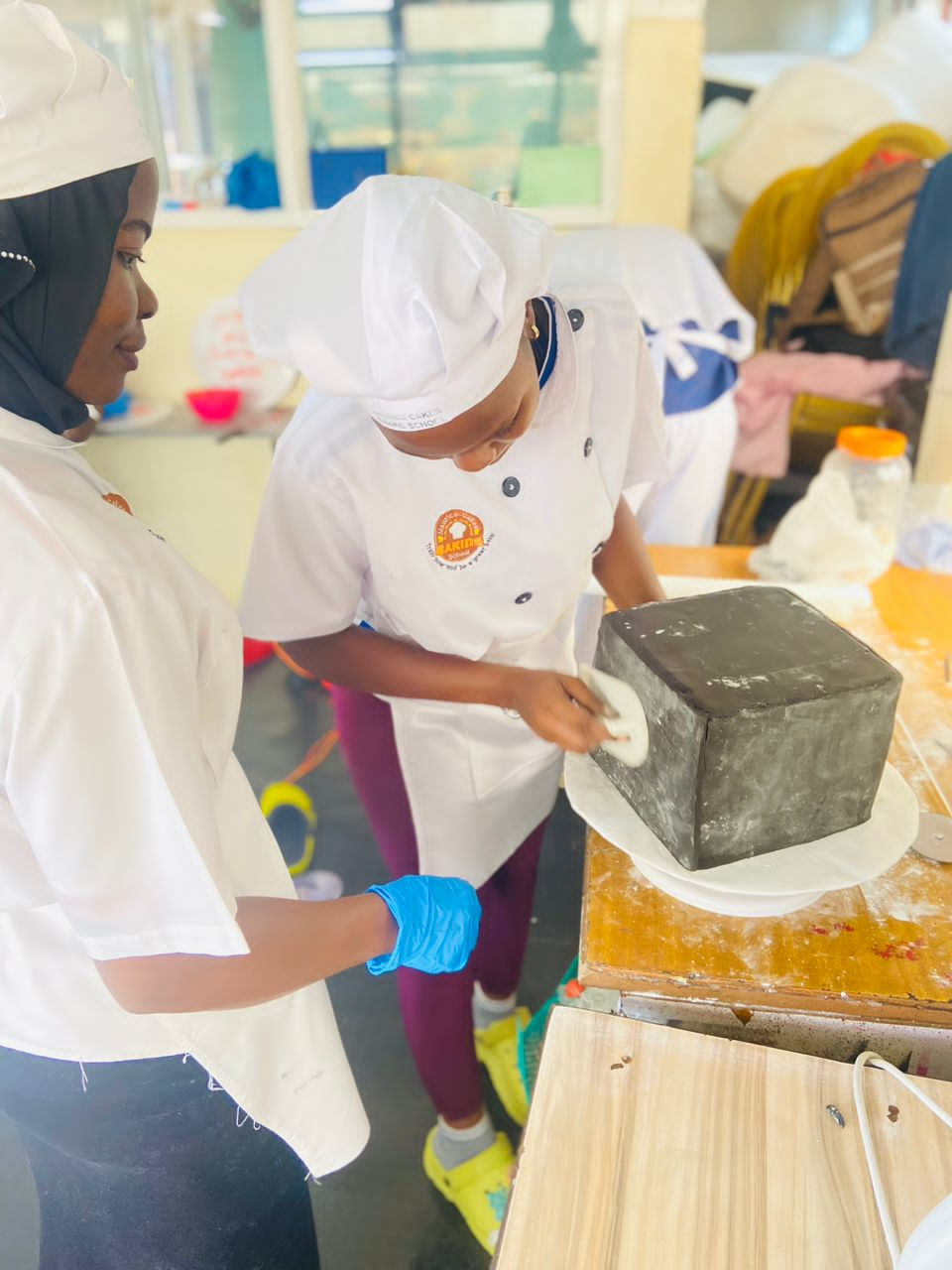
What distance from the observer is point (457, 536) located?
3.68 ft

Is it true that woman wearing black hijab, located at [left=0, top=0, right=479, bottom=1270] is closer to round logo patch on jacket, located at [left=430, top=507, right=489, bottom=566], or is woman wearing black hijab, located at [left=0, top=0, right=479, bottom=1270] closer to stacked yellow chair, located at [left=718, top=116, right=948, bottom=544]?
round logo patch on jacket, located at [left=430, top=507, right=489, bottom=566]

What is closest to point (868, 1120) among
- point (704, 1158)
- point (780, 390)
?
point (704, 1158)

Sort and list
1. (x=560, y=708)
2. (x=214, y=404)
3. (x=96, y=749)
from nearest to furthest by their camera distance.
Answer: (x=96, y=749), (x=560, y=708), (x=214, y=404)

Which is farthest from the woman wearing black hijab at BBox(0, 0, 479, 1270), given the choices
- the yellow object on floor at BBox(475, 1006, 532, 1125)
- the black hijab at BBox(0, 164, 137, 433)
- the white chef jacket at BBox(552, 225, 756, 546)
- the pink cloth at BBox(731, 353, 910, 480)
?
the pink cloth at BBox(731, 353, 910, 480)

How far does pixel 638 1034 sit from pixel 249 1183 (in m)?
0.44

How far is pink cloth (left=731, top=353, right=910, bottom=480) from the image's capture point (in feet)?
10.0

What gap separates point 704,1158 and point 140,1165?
53cm

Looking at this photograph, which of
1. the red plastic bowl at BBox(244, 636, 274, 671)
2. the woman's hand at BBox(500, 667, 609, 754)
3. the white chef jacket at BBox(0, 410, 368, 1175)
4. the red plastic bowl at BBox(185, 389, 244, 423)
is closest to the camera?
the white chef jacket at BBox(0, 410, 368, 1175)

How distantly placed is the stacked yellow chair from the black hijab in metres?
2.78

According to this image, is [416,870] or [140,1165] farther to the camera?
[416,870]

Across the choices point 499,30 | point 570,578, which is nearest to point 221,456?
point 499,30

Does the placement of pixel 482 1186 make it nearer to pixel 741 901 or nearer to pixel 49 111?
pixel 741 901

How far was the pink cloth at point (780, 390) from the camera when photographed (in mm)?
3055

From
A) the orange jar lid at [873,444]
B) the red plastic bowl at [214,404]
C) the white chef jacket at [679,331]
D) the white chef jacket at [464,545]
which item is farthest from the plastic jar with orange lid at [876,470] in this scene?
the red plastic bowl at [214,404]
